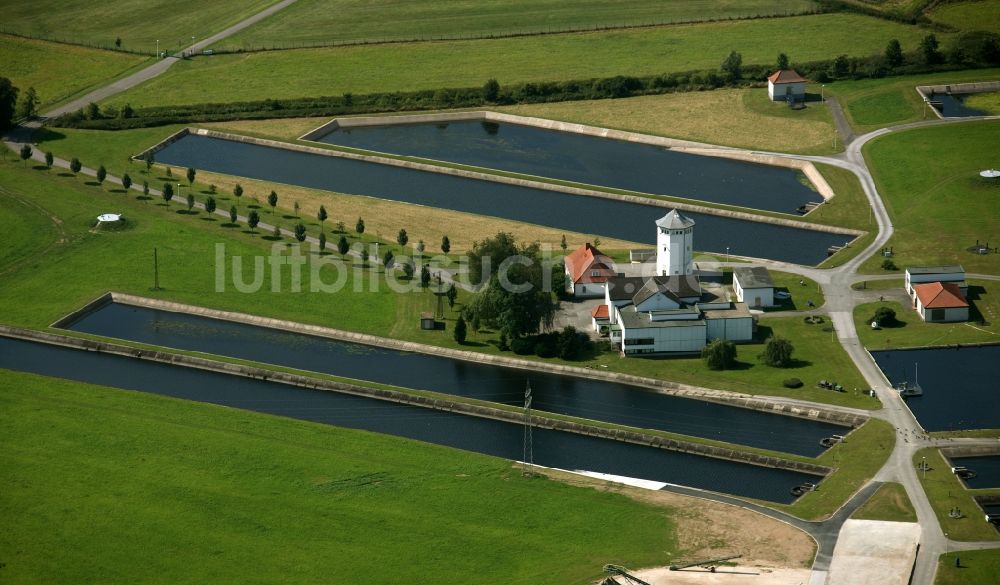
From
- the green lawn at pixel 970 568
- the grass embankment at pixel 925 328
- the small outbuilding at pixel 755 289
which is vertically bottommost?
the green lawn at pixel 970 568

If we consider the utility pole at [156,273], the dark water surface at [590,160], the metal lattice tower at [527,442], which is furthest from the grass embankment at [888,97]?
the utility pole at [156,273]

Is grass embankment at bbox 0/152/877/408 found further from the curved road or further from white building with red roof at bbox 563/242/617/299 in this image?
white building with red roof at bbox 563/242/617/299

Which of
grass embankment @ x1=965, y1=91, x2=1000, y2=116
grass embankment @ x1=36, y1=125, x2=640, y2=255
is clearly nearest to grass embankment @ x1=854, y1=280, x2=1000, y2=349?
grass embankment @ x1=36, y1=125, x2=640, y2=255

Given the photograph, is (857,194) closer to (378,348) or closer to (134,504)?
(378,348)

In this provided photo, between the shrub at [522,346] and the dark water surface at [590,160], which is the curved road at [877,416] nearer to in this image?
the dark water surface at [590,160]

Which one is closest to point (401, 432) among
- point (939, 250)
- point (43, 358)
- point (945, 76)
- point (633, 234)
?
point (43, 358)

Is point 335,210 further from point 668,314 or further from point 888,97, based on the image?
point 888,97
